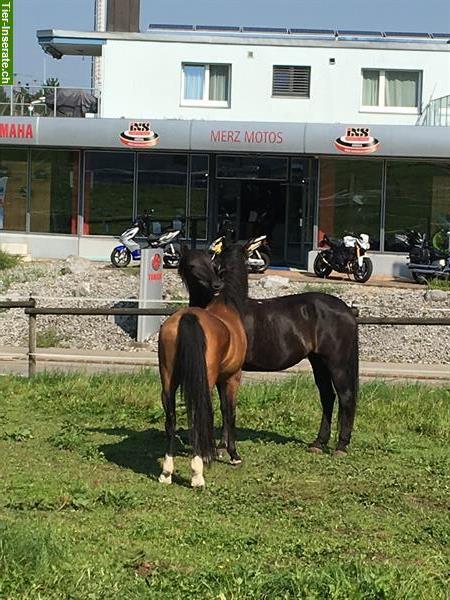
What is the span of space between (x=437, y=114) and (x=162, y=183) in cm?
818

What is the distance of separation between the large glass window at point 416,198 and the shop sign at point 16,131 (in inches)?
381

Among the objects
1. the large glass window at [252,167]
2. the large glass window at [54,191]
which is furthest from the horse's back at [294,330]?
the large glass window at [54,191]

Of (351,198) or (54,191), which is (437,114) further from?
(54,191)

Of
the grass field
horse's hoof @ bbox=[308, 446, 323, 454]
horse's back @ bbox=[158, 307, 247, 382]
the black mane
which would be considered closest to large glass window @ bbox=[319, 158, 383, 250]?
the grass field

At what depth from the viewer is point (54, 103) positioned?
3039cm

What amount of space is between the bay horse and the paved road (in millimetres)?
5007

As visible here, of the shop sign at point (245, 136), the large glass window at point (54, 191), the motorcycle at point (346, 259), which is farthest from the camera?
the large glass window at point (54, 191)

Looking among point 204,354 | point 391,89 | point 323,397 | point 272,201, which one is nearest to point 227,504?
point 204,354

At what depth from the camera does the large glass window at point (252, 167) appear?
29469 millimetres

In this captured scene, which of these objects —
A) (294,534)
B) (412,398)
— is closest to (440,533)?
(294,534)

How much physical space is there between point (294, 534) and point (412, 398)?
533 cm

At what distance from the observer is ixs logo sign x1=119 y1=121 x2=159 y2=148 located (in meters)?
27.9

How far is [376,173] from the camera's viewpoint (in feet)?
93.5

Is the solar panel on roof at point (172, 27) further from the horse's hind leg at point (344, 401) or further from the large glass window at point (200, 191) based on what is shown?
the horse's hind leg at point (344, 401)
